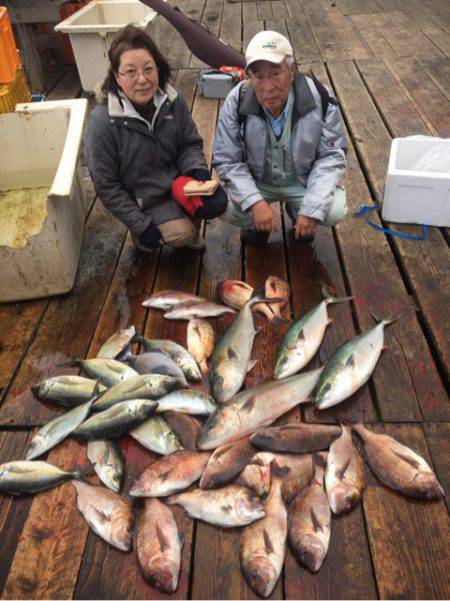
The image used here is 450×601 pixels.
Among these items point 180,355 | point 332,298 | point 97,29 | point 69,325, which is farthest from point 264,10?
point 180,355

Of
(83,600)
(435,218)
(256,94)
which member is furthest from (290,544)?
(435,218)

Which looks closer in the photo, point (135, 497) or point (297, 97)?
point (135, 497)

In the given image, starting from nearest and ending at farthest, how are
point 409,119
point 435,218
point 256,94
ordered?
point 256,94 < point 435,218 < point 409,119

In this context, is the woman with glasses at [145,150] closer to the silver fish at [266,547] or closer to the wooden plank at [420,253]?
the wooden plank at [420,253]

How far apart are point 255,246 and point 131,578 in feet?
7.35

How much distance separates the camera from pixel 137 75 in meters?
2.71

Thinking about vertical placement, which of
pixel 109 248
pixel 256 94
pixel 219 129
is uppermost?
pixel 256 94

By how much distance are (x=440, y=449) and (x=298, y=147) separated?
1822mm

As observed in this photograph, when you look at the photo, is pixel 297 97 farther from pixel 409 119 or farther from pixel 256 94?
pixel 409 119

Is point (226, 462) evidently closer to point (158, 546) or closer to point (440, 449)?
point (158, 546)

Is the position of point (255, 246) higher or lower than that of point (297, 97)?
lower

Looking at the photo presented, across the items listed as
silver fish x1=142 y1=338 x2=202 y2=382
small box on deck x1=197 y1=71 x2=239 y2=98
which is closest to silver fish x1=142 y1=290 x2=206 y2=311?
silver fish x1=142 y1=338 x2=202 y2=382

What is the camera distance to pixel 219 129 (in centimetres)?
301

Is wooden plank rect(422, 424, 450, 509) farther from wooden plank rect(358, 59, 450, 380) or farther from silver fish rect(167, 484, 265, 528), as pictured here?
silver fish rect(167, 484, 265, 528)
